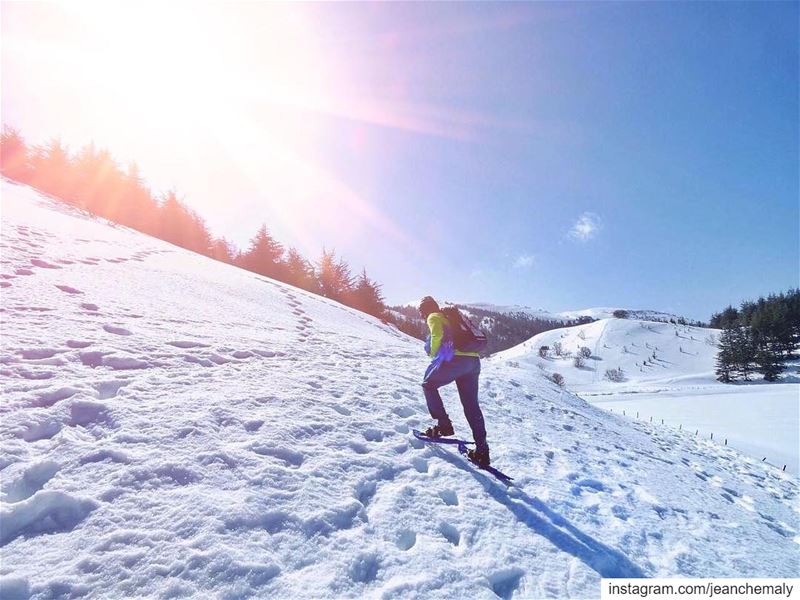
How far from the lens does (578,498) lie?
558 centimetres

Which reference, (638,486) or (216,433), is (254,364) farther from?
(638,486)

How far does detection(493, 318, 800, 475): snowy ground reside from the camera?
2528 centimetres

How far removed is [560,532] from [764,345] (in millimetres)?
111699

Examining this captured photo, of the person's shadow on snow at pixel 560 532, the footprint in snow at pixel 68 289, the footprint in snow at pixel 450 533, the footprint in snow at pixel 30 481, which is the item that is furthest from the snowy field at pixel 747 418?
the footprint in snow at pixel 68 289

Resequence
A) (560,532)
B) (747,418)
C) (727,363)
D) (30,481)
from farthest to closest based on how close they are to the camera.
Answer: (727,363), (747,418), (560,532), (30,481)

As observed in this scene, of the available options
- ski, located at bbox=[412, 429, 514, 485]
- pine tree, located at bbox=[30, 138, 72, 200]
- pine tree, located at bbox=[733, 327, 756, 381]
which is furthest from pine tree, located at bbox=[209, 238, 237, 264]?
pine tree, located at bbox=[733, 327, 756, 381]

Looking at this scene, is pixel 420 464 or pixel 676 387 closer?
pixel 420 464

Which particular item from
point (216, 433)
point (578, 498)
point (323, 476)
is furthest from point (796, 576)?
point (216, 433)

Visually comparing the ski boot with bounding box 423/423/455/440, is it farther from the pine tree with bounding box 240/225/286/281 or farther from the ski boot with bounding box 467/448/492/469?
the pine tree with bounding box 240/225/286/281

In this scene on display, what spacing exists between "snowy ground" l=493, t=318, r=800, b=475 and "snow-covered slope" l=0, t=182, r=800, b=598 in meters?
14.7

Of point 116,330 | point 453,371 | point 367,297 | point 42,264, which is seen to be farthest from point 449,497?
point 367,297

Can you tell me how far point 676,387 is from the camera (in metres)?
67.4

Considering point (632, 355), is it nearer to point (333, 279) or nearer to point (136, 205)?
point (333, 279)

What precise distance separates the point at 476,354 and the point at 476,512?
2337 mm
